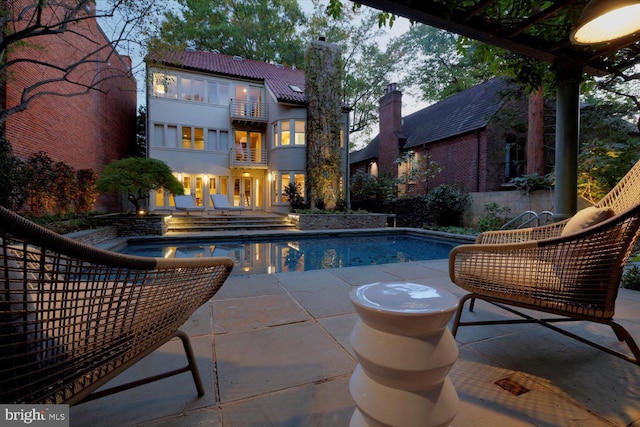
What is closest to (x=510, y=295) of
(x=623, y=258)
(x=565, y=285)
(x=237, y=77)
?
(x=565, y=285)

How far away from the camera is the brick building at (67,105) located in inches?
276

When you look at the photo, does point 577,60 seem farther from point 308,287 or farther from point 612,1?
point 308,287

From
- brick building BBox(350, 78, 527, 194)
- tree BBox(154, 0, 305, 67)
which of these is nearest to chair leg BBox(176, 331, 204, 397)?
brick building BBox(350, 78, 527, 194)

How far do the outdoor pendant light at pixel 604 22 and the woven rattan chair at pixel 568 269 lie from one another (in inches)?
43.6

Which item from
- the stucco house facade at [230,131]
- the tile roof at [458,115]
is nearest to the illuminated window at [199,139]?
the stucco house facade at [230,131]

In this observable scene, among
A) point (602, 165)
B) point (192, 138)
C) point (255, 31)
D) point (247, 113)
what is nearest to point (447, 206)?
point (602, 165)

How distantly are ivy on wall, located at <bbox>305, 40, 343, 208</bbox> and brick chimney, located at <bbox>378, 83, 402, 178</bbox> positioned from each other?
335 cm

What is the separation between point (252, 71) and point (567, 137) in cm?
1526

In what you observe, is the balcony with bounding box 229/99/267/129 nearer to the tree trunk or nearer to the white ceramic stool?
the tree trunk

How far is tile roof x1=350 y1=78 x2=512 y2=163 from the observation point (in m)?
11.1

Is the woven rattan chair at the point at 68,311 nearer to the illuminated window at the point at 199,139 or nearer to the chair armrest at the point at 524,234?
the chair armrest at the point at 524,234

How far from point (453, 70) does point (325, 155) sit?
34.1ft

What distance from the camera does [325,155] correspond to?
12.1 m

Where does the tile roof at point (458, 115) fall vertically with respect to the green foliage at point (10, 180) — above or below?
above
